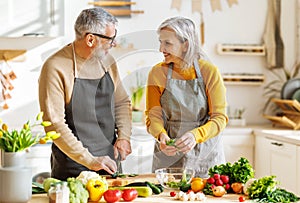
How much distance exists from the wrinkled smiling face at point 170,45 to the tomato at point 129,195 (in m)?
0.80

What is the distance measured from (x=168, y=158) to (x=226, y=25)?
2534 mm

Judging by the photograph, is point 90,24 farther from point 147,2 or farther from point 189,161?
point 147,2

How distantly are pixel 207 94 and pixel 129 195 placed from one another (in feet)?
2.96

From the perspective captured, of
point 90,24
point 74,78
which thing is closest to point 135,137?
point 74,78

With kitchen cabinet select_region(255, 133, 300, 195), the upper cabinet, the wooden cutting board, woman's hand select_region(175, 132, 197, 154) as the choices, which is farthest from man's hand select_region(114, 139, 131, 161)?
the upper cabinet

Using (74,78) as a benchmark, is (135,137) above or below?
below

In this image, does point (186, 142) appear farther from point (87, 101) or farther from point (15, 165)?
point (15, 165)

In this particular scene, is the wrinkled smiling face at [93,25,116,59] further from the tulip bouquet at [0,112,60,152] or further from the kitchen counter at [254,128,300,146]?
the kitchen counter at [254,128,300,146]

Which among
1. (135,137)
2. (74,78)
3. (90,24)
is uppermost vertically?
(90,24)

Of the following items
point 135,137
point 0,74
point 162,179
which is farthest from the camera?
point 0,74

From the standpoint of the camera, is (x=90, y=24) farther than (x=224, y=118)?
No

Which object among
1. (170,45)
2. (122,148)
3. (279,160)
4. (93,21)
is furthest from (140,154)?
(279,160)

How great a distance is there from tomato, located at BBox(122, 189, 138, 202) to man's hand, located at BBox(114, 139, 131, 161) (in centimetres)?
52

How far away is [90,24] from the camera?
9.50 ft
